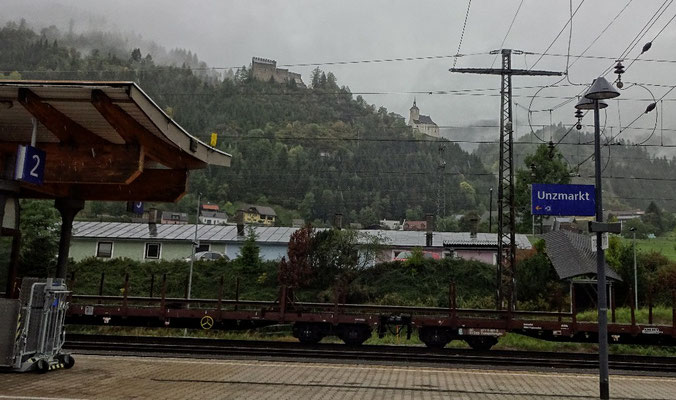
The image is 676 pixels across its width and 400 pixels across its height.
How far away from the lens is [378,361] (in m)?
13.4

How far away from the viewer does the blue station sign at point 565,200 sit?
435 inches

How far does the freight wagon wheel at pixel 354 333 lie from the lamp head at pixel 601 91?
908 centimetres

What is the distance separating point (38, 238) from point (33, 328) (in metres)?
27.0

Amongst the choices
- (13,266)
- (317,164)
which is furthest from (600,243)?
(317,164)

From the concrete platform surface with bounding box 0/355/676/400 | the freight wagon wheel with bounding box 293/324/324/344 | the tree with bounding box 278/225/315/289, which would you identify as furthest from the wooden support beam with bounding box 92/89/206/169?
the tree with bounding box 278/225/315/289

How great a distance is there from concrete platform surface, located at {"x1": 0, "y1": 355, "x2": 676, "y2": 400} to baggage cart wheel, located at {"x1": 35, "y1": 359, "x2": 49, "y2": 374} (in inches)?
4.9

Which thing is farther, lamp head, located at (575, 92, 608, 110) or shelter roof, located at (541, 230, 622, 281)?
shelter roof, located at (541, 230, 622, 281)

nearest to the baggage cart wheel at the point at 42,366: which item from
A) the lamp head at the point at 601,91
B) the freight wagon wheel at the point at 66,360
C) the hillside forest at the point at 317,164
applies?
the freight wagon wheel at the point at 66,360

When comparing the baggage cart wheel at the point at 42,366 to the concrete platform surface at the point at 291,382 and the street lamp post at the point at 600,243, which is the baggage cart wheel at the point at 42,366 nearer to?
the concrete platform surface at the point at 291,382

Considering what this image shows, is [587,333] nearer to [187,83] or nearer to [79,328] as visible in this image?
[79,328]

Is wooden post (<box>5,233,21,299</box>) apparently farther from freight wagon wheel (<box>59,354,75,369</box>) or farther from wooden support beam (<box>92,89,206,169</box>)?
wooden support beam (<box>92,89,206,169</box>)

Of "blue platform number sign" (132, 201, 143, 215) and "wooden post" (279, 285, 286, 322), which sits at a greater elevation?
"blue platform number sign" (132, 201, 143, 215)

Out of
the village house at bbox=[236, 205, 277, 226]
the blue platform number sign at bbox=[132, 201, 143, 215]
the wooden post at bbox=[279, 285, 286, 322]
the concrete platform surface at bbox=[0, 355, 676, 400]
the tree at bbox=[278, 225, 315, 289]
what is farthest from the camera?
the village house at bbox=[236, 205, 277, 226]

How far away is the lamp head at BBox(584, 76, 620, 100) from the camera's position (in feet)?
31.1
